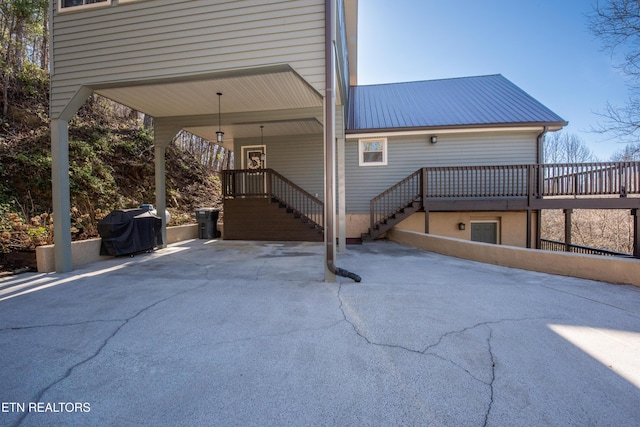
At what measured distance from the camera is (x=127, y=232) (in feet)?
21.0

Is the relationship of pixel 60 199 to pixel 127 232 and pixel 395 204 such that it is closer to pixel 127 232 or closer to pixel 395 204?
pixel 127 232

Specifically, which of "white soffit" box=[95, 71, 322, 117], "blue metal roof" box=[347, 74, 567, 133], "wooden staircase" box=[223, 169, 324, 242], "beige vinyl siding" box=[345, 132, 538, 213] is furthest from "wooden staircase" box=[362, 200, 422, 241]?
"white soffit" box=[95, 71, 322, 117]

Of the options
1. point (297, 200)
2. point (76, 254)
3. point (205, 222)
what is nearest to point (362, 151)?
point (297, 200)

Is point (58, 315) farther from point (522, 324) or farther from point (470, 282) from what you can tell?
point (470, 282)

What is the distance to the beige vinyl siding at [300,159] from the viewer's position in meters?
10.2

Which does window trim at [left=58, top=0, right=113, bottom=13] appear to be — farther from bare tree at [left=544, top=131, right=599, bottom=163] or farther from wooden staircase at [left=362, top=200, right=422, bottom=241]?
bare tree at [left=544, top=131, right=599, bottom=163]

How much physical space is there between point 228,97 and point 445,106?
27.2 ft

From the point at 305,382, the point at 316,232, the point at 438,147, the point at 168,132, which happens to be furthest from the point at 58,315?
the point at 438,147

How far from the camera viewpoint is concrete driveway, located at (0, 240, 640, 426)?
164 centimetres

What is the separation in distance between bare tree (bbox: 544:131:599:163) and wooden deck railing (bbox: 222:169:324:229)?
22.8 metres

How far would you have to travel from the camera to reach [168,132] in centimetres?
764

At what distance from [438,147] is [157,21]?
856 cm

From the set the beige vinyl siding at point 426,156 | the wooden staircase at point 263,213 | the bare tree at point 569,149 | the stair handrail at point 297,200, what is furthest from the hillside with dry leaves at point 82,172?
the bare tree at point 569,149

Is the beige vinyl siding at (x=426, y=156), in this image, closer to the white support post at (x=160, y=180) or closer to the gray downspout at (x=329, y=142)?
the gray downspout at (x=329, y=142)
